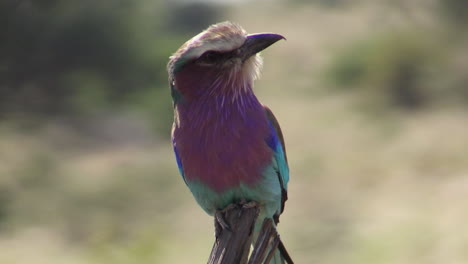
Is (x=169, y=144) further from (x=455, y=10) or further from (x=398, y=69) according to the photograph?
(x=455, y=10)

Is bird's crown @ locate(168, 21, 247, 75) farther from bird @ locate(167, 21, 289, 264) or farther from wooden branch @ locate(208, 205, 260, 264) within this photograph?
wooden branch @ locate(208, 205, 260, 264)

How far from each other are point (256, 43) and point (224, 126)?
288 millimetres

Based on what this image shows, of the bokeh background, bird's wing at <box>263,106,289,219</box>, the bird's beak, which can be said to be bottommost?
bird's wing at <box>263,106,289,219</box>

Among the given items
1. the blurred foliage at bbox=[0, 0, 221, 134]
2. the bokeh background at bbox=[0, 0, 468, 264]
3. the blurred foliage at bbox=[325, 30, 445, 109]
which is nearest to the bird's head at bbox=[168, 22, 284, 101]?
the bokeh background at bbox=[0, 0, 468, 264]

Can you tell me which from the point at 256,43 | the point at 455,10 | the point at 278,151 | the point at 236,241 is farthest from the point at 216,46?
the point at 455,10

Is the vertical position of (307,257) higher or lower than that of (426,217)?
lower

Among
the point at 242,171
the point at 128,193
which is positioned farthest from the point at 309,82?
the point at 242,171

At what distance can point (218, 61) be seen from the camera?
10.0ft

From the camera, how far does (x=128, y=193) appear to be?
45.4ft

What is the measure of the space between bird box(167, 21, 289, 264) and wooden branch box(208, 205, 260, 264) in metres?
0.34

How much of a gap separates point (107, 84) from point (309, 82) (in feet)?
26.7

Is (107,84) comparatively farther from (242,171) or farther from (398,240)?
(242,171)

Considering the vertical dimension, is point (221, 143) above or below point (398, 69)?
below

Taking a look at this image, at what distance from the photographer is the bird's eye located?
3.01 meters
